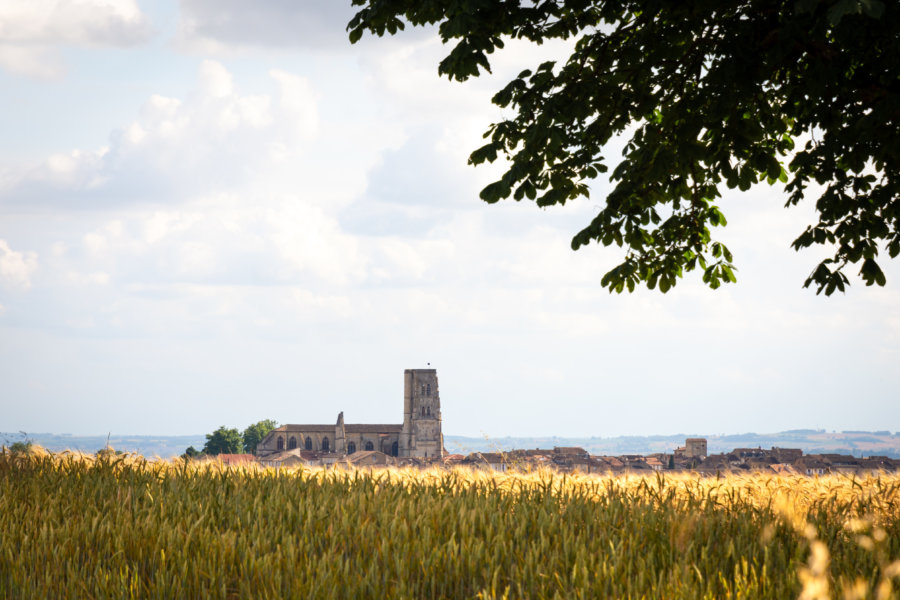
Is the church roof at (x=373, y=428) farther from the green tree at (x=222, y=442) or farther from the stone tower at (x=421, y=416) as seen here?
the green tree at (x=222, y=442)

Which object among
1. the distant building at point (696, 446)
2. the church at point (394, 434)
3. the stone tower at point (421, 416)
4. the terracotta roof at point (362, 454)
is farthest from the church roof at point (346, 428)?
the distant building at point (696, 446)

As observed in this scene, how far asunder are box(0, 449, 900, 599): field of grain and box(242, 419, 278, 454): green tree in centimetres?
14168

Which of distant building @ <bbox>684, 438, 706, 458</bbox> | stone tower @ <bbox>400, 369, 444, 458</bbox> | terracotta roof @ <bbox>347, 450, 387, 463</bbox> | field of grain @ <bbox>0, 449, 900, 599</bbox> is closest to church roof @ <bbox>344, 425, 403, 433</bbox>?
stone tower @ <bbox>400, 369, 444, 458</bbox>

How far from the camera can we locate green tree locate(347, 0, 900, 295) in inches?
408

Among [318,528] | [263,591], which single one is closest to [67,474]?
[318,528]

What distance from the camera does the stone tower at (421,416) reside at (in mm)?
141500

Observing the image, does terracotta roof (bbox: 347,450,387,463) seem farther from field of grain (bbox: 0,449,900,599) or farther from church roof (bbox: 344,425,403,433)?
field of grain (bbox: 0,449,900,599)

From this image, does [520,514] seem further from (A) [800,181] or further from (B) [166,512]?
(A) [800,181]

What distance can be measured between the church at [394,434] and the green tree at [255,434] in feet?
23.0

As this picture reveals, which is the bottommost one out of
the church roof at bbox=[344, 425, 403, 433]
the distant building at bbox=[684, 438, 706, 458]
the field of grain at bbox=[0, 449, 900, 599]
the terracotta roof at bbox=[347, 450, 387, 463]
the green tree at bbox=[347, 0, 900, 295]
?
the terracotta roof at bbox=[347, 450, 387, 463]

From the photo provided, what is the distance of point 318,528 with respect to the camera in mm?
6934

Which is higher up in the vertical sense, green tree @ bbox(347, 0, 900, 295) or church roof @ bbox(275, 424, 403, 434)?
green tree @ bbox(347, 0, 900, 295)

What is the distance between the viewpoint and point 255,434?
14888cm

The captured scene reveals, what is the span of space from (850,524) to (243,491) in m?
6.38
